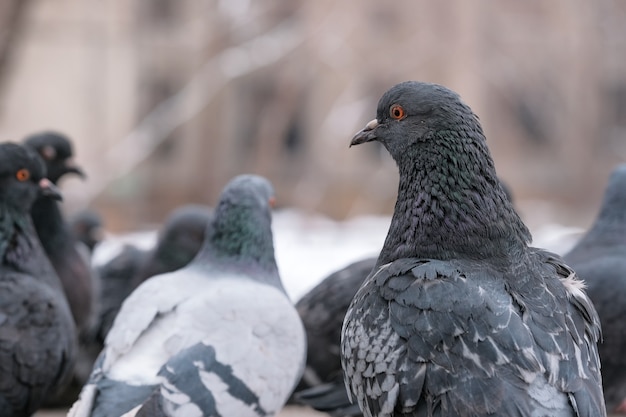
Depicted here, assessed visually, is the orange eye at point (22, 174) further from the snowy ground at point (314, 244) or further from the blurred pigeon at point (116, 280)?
the blurred pigeon at point (116, 280)

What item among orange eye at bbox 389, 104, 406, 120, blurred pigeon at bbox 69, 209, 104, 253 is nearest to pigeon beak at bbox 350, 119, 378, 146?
orange eye at bbox 389, 104, 406, 120

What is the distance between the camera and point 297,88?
13.2m

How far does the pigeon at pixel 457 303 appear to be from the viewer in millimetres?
2670

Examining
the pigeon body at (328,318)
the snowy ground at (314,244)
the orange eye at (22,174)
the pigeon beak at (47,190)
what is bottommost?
the snowy ground at (314,244)

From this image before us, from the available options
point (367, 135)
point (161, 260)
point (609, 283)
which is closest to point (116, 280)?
point (161, 260)

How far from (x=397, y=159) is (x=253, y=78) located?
19.2 m

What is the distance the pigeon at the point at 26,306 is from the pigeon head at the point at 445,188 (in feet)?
5.61

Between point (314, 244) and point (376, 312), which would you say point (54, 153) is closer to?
point (376, 312)

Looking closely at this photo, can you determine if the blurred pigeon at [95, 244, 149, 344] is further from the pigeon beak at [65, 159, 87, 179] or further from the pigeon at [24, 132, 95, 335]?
the pigeon beak at [65, 159, 87, 179]

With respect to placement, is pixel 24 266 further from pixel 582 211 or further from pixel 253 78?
pixel 253 78

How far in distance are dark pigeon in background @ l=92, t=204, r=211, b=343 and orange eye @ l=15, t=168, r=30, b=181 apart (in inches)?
47.0

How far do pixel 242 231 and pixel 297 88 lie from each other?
9.05 meters

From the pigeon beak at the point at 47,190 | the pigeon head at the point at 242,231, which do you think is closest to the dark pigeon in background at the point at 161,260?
the pigeon beak at the point at 47,190

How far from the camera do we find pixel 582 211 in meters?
17.5
